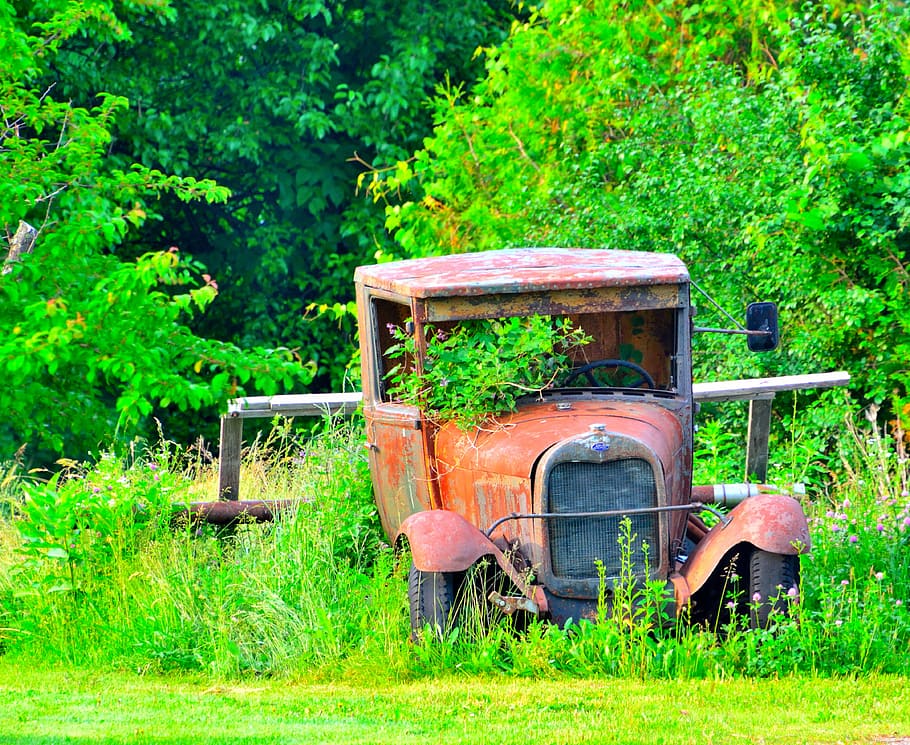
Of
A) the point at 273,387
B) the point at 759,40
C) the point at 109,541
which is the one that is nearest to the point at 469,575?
the point at 109,541

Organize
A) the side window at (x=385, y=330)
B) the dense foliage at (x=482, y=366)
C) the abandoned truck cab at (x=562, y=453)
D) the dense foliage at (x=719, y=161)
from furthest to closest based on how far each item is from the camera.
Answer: the dense foliage at (x=719, y=161), the side window at (x=385, y=330), the dense foliage at (x=482, y=366), the abandoned truck cab at (x=562, y=453)

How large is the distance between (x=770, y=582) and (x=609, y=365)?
163 centimetres

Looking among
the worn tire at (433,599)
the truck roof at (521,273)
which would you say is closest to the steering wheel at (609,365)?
the truck roof at (521,273)

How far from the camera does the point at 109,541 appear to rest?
867 cm

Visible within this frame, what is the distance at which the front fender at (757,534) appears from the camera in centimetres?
682

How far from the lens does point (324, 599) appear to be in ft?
25.2

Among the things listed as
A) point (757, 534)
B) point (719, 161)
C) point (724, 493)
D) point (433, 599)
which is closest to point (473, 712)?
point (433, 599)

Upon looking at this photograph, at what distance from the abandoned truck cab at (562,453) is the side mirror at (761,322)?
0.01 m

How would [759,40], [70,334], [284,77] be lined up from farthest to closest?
[284,77]
[759,40]
[70,334]

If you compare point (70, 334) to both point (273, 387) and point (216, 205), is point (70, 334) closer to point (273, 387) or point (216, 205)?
point (273, 387)

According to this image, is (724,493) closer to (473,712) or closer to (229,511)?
(229,511)

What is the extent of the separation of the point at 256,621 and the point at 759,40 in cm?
1012

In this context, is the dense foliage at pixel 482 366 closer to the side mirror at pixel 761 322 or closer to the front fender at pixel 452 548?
the front fender at pixel 452 548

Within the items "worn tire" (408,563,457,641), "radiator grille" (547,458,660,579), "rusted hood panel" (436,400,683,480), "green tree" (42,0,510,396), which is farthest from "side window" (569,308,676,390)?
"green tree" (42,0,510,396)
